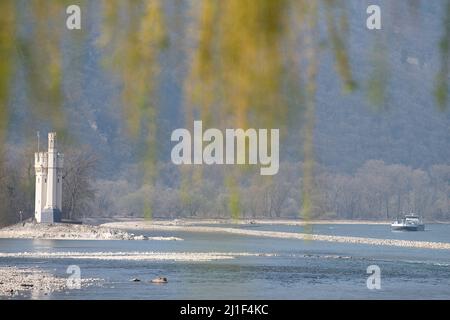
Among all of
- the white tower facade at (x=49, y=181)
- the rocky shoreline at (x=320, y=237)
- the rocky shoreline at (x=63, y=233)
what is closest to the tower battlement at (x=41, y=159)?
the white tower facade at (x=49, y=181)

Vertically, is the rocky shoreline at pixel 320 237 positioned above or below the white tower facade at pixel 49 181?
below

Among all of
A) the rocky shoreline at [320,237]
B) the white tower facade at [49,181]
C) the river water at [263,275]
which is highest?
the white tower facade at [49,181]

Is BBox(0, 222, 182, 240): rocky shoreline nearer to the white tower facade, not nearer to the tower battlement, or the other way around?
the white tower facade

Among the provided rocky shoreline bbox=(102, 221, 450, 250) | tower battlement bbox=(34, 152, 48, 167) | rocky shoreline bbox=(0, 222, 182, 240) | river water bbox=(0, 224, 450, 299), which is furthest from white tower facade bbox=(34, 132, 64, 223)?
river water bbox=(0, 224, 450, 299)

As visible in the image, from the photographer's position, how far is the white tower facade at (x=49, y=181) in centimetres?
12550

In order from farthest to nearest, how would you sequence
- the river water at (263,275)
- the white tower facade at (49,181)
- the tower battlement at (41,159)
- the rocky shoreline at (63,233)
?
1. the rocky shoreline at (63,233)
2. the white tower facade at (49,181)
3. the tower battlement at (41,159)
4. the river water at (263,275)

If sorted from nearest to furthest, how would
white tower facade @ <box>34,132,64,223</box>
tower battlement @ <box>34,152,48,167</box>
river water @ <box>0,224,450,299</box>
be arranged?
river water @ <box>0,224,450,299</box> → tower battlement @ <box>34,152,48,167</box> → white tower facade @ <box>34,132,64,223</box>

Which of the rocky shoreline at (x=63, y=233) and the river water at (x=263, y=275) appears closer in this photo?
the river water at (x=263, y=275)

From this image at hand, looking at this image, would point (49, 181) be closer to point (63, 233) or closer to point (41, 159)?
point (41, 159)

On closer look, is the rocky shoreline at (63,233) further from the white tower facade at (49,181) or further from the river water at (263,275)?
the river water at (263,275)

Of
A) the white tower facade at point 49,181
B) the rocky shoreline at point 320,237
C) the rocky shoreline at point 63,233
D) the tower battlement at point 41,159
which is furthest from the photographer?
the rocky shoreline at point 63,233

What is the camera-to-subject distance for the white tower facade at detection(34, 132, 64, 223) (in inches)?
4941
